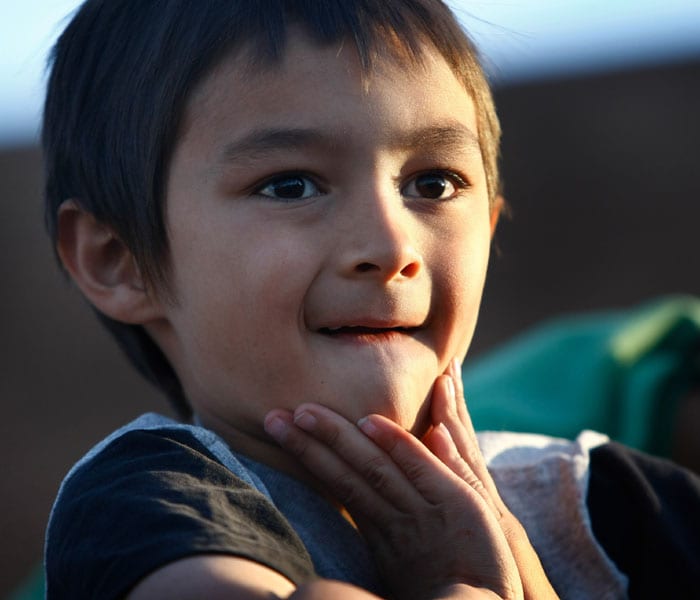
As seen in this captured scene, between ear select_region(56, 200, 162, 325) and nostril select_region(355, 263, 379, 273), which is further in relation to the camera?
ear select_region(56, 200, 162, 325)

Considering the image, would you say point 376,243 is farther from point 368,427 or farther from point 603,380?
point 603,380

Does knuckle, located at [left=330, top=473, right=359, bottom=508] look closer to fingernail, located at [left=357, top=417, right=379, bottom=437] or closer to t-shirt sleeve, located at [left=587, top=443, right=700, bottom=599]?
fingernail, located at [left=357, top=417, right=379, bottom=437]

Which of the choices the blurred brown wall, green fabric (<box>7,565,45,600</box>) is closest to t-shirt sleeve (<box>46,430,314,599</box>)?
green fabric (<box>7,565,45,600</box>)

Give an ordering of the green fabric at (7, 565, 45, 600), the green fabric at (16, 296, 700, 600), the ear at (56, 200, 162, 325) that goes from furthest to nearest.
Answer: the green fabric at (16, 296, 700, 600) → the green fabric at (7, 565, 45, 600) → the ear at (56, 200, 162, 325)

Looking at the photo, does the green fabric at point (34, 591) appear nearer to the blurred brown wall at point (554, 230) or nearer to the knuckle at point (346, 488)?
the knuckle at point (346, 488)

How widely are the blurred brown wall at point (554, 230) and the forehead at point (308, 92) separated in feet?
12.7

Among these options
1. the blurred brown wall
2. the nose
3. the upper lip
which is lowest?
the blurred brown wall

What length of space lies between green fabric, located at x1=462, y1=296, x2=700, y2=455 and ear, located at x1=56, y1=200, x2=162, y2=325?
1.30 meters

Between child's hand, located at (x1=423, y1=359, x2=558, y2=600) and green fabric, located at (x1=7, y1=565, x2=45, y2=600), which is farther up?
child's hand, located at (x1=423, y1=359, x2=558, y2=600)

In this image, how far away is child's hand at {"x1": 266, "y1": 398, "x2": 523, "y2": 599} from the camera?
50.2 inches

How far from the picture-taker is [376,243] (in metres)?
1.30

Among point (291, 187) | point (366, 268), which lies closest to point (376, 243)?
point (366, 268)

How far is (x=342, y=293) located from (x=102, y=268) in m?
0.43

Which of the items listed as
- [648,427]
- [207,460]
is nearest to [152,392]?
[648,427]
